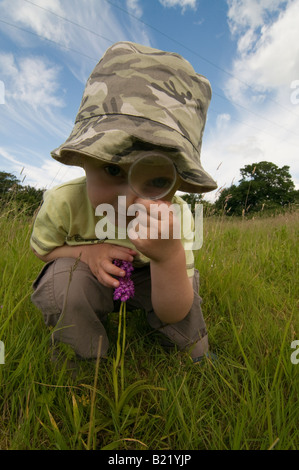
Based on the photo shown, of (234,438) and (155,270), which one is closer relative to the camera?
(234,438)

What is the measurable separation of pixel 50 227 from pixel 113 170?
60cm

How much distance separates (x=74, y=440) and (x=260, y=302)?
1522 mm

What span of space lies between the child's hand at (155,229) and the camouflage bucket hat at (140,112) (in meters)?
0.20

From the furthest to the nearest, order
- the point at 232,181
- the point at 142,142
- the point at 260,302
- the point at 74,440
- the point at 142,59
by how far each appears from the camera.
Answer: the point at 232,181
the point at 260,302
the point at 142,59
the point at 142,142
the point at 74,440

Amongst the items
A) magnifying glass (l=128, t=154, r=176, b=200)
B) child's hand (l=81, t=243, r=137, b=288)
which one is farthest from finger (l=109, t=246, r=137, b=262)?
magnifying glass (l=128, t=154, r=176, b=200)

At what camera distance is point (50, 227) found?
62.2 inches

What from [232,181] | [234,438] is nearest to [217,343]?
[234,438]

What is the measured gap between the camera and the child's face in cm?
117

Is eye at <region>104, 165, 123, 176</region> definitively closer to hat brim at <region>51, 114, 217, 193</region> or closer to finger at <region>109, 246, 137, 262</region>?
hat brim at <region>51, 114, 217, 193</region>

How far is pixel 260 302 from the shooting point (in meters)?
2.05

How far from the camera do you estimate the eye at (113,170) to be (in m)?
1.18

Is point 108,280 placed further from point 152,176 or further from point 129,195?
point 152,176

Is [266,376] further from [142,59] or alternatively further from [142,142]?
[142,59]

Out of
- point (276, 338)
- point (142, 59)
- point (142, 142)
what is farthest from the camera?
point (276, 338)
